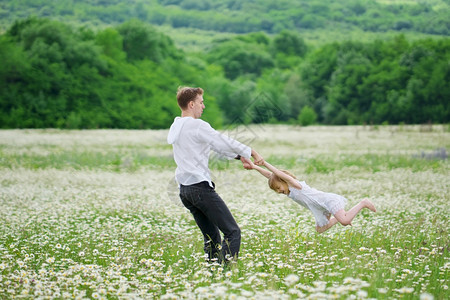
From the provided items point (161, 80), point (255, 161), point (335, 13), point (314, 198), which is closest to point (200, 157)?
point (255, 161)

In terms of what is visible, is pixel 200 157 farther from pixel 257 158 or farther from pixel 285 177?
pixel 285 177

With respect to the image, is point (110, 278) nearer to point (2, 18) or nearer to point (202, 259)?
point (202, 259)

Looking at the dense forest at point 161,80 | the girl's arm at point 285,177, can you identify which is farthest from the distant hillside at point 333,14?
the girl's arm at point 285,177

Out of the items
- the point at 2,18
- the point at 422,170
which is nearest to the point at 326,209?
the point at 422,170

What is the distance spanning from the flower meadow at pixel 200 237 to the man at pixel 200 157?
1.41 ft

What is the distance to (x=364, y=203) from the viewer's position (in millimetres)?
6469

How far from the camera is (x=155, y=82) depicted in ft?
233

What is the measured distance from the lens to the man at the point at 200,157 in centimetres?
576

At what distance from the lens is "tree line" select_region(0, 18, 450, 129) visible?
59.0 metres

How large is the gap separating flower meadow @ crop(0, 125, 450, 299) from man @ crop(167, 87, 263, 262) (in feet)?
1.41

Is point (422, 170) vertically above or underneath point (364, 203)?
underneath

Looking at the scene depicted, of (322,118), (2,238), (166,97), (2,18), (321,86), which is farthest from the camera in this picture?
(2,18)

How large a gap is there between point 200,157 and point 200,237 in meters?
2.64

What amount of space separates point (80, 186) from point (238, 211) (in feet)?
17.6
